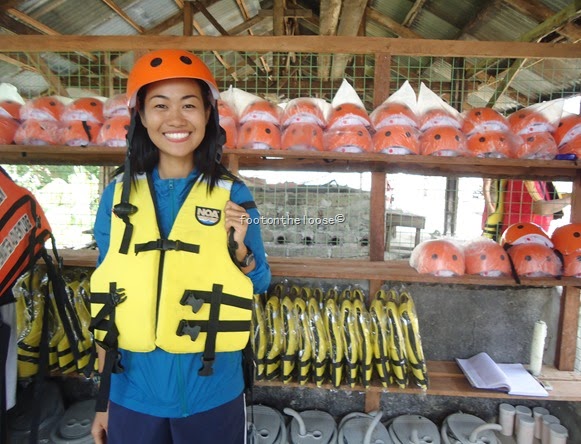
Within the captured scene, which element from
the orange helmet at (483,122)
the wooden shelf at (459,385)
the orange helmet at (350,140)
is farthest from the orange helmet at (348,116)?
the wooden shelf at (459,385)

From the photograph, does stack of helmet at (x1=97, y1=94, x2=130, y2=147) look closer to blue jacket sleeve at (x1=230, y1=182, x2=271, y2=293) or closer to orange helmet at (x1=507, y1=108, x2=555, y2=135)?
blue jacket sleeve at (x1=230, y1=182, x2=271, y2=293)

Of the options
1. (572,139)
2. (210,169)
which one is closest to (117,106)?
(210,169)

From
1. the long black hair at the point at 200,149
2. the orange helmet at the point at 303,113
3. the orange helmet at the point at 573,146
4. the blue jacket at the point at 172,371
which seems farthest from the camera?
the orange helmet at the point at 303,113

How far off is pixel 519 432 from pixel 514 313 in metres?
0.79

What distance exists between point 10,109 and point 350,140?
205 cm

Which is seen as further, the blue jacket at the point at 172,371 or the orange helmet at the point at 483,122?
the orange helmet at the point at 483,122

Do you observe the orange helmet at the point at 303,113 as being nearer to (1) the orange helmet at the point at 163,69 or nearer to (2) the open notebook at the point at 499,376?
(1) the orange helmet at the point at 163,69

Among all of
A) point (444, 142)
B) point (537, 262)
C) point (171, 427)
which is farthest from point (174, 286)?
point (537, 262)

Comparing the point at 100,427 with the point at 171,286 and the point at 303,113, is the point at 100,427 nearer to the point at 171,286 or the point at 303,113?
the point at 171,286

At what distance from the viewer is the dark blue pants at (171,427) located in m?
1.38

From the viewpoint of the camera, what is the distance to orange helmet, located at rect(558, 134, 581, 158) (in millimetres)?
2174

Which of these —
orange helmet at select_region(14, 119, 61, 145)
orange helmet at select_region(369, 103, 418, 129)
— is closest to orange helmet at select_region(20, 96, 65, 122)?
orange helmet at select_region(14, 119, 61, 145)

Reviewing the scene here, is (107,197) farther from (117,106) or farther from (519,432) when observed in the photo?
(519,432)

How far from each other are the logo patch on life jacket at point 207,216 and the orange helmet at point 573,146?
203cm
